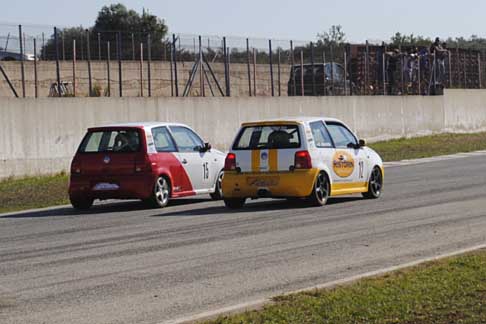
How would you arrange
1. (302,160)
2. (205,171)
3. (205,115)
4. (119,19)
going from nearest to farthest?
1. (302,160)
2. (205,171)
3. (205,115)
4. (119,19)

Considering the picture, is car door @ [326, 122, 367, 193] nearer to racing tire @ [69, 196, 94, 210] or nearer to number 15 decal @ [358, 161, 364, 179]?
number 15 decal @ [358, 161, 364, 179]

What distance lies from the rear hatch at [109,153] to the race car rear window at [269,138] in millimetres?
1873

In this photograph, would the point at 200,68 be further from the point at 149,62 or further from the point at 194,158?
the point at 194,158

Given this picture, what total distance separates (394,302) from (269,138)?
10338 mm

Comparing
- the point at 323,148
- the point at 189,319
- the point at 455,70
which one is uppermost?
the point at 455,70

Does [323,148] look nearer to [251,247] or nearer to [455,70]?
[251,247]

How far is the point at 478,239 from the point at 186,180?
26.8 feet

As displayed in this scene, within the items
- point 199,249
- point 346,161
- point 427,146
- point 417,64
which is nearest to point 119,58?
point 427,146

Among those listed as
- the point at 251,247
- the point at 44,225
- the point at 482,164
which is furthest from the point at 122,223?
the point at 482,164

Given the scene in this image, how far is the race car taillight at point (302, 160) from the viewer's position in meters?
19.3

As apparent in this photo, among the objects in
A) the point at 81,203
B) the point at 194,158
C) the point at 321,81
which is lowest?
the point at 81,203

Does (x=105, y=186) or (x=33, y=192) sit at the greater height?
(x=105, y=186)

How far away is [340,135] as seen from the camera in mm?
20859

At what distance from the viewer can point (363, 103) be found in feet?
142
